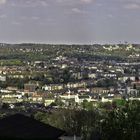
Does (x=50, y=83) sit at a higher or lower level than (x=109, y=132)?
lower

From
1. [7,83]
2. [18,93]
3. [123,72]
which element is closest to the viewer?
[18,93]

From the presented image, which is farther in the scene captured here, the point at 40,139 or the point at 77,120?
the point at 77,120

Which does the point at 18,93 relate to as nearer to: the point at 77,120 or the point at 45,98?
the point at 45,98

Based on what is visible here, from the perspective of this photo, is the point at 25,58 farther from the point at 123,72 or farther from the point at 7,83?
the point at 7,83

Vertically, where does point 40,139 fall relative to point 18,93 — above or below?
above

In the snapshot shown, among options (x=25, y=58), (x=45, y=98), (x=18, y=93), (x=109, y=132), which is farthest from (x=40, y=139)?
(x=25, y=58)

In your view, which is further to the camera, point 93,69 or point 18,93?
point 93,69

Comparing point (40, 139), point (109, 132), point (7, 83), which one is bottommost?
point (7, 83)

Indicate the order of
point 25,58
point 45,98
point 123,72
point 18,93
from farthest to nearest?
point 25,58 < point 123,72 < point 18,93 < point 45,98

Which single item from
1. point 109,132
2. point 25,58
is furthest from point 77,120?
point 25,58
